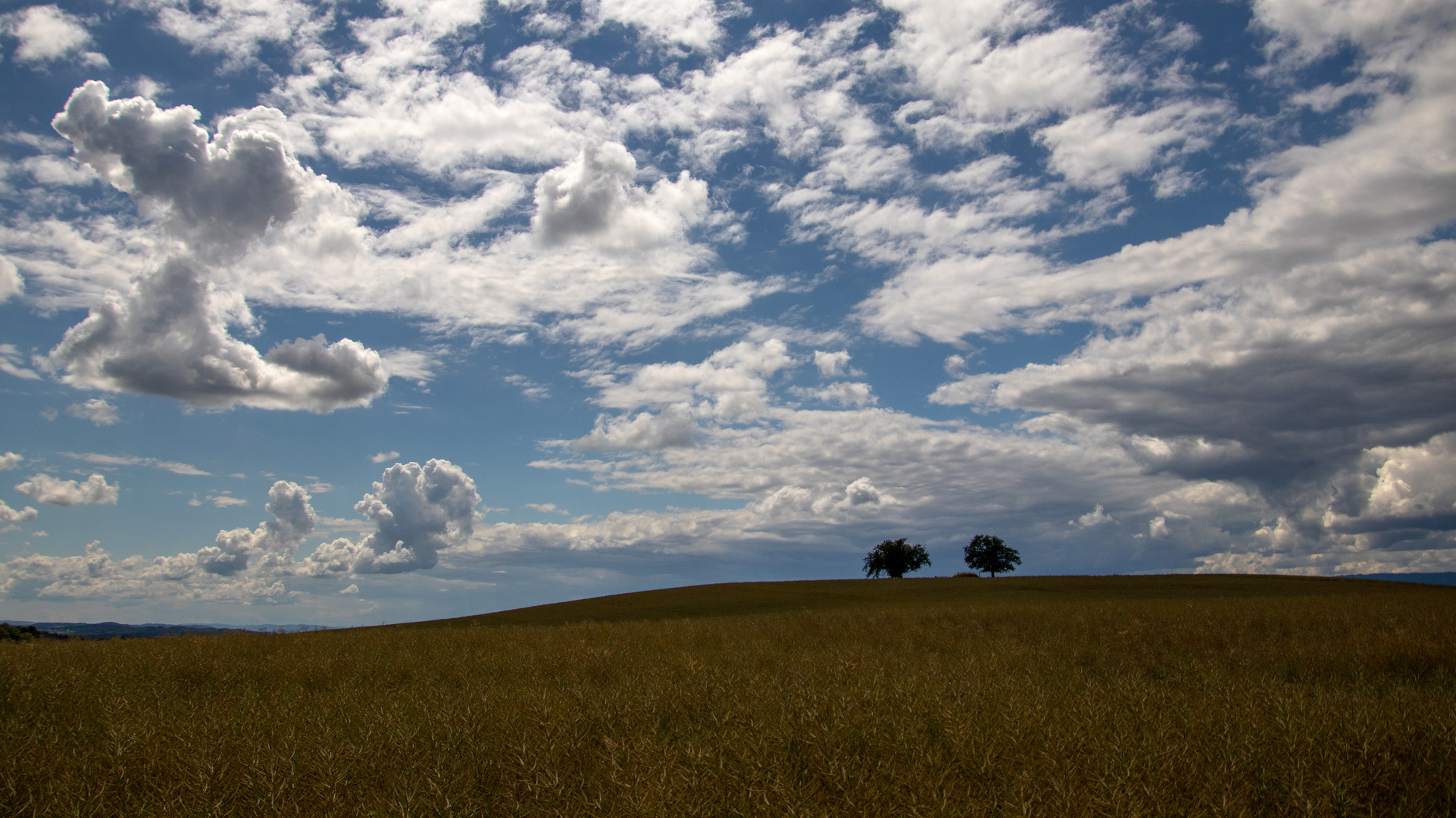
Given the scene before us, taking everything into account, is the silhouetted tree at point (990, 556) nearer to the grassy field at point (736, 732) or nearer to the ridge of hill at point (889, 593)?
the ridge of hill at point (889, 593)

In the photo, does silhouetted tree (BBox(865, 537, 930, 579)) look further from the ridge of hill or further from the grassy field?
the grassy field

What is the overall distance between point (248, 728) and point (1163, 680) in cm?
1092

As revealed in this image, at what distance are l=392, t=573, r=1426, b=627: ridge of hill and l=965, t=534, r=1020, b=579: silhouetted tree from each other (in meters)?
32.3

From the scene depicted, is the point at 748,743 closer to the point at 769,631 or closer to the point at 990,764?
the point at 990,764

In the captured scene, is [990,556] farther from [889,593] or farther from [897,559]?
[889,593]

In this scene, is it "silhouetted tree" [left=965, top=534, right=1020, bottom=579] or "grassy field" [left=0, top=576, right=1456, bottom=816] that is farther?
"silhouetted tree" [left=965, top=534, right=1020, bottom=579]

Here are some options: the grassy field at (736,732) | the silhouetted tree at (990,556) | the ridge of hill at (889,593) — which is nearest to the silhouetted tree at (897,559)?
the silhouetted tree at (990,556)

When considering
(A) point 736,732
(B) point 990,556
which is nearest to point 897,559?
(B) point 990,556

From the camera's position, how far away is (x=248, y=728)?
6707mm

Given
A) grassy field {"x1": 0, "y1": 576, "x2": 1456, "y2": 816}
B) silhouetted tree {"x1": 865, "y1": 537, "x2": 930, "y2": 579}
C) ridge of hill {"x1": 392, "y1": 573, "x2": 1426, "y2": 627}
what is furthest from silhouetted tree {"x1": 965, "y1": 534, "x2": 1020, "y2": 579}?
grassy field {"x1": 0, "y1": 576, "x2": 1456, "y2": 816}


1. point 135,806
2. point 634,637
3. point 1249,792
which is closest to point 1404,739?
point 1249,792

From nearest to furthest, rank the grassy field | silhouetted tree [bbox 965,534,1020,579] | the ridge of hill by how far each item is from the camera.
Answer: the grassy field < the ridge of hill < silhouetted tree [bbox 965,534,1020,579]

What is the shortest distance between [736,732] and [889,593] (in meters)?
44.7

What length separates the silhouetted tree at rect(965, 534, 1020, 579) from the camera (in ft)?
296
